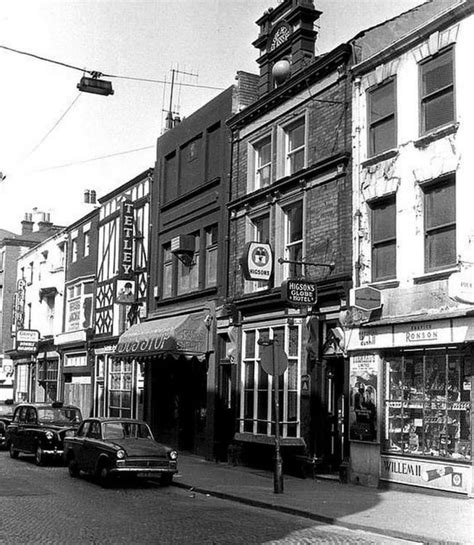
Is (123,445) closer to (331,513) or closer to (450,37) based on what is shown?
(331,513)

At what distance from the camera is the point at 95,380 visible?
34.0m

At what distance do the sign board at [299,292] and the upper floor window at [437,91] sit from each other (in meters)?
4.31

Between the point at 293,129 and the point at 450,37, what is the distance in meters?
6.28

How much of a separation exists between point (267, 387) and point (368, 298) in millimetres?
5155

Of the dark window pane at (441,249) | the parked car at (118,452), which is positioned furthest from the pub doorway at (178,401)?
the dark window pane at (441,249)

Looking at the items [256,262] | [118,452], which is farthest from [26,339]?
[118,452]

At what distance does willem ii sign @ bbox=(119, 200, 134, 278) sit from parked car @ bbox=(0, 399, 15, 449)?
6.55 meters

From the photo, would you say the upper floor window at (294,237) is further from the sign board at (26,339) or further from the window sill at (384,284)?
the sign board at (26,339)

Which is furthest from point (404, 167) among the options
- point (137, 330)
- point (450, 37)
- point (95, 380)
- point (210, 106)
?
point (95, 380)

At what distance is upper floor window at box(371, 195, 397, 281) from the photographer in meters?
17.0

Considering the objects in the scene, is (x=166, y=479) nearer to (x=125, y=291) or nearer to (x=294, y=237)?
(x=294, y=237)

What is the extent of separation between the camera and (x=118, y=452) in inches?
658

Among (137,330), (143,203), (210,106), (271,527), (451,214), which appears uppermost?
(210,106)

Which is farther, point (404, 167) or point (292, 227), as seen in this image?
point (292, 227)
